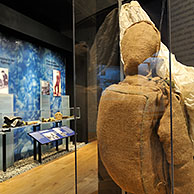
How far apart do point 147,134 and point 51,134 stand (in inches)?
52.2

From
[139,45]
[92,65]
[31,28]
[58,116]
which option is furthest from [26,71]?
[139,45]

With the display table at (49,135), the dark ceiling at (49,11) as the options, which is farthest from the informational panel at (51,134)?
the dark ceiling at (49,11)

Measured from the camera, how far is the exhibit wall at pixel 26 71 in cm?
230

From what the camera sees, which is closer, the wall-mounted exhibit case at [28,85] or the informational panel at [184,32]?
the informational panel at [184,32]

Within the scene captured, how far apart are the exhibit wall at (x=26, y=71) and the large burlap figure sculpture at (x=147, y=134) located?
5.23ft

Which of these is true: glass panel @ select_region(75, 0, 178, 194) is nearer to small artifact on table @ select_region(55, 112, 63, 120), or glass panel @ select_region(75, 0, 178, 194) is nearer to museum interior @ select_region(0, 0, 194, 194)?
museum interior @ select_region(0, 0, 194, 194)

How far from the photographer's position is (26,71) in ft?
7.93

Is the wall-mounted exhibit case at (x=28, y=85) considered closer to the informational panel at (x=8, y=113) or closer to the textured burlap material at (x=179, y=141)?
the informational panel at (x=8, y=113)

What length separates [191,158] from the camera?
0.71m

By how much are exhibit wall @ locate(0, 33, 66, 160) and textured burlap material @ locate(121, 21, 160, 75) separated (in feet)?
5.16

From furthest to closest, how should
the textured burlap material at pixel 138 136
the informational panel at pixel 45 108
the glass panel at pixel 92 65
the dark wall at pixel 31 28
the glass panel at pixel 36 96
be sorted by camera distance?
the dark wall at pixel 31 28
the informational panel at pixel 45 108
the glass panel at pixel 36 96
the glass panel at pixel 92 65
the textured burlap material at pixel 138 136

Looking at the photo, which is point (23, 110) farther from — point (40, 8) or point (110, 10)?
point (110, 10)

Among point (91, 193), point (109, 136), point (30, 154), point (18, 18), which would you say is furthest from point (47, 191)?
point (18, 18)

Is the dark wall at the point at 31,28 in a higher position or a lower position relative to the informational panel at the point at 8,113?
higher
